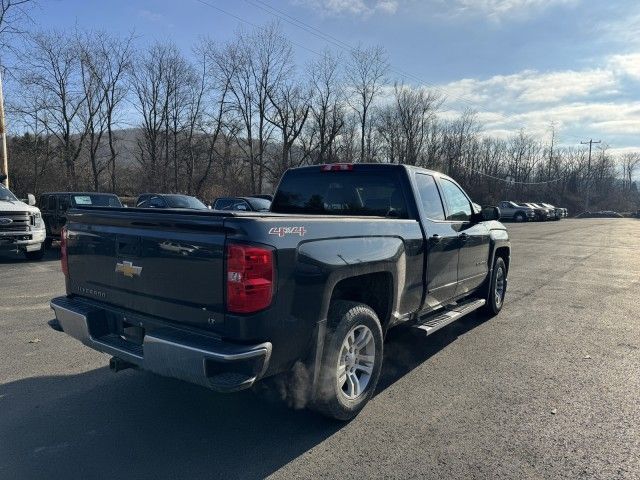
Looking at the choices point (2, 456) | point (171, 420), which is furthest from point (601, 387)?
point (2, 456)

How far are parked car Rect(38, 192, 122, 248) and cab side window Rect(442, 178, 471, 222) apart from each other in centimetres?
1149

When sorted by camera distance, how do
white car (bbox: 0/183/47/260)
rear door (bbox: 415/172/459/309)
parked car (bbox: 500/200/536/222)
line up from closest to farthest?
rear door (bbox: 415/172/459/309), white car (bbox: 0/183/47/260), parked car (bbox: 500/200/536/222)

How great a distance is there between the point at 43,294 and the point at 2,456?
5.64 meters

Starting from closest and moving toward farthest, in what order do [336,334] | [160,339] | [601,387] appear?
[160,339]
[336,334]
[601,387]

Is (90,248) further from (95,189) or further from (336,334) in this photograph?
(95,189)

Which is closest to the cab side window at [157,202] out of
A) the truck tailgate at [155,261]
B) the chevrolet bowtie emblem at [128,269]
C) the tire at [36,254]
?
the tire at [36,254]

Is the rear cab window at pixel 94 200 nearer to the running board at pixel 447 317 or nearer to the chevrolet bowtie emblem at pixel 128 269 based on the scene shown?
the running board at pixel 447 317

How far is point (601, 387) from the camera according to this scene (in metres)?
4.38

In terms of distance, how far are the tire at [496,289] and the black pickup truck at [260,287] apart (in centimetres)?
210

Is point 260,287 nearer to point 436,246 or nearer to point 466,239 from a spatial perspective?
point 436,246

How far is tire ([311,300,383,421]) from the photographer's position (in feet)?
11.0

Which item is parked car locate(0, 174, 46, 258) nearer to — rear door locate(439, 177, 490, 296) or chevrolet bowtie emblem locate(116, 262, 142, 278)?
chevrolet bowtie emblem locate(116, 262, 142, 278)

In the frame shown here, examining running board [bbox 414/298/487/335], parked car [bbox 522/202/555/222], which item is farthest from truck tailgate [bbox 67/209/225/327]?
parked car [bbox 522/202/555/222]

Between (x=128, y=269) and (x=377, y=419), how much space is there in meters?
2.16
